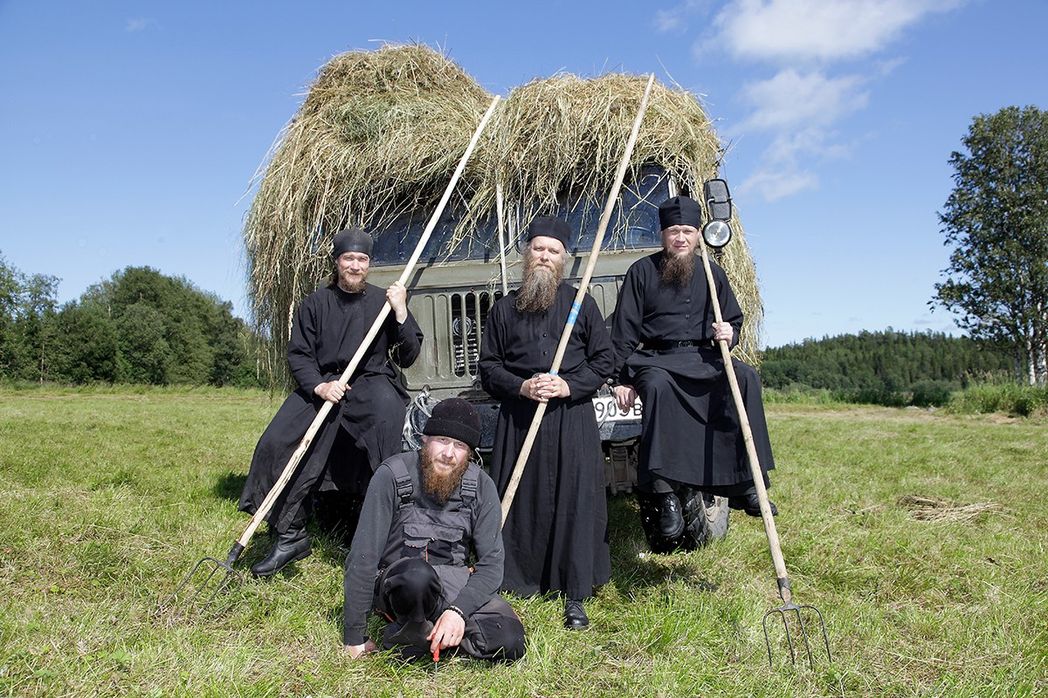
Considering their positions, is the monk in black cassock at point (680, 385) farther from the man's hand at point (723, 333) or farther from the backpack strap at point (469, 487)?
Result: the backpack strap at point (469, 487)

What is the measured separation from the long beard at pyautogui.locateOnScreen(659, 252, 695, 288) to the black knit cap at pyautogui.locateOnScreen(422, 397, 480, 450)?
1.55m

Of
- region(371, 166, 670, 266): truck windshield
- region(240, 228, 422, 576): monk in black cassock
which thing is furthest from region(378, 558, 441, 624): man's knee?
region(371, 166, 670, 266): truck windshield

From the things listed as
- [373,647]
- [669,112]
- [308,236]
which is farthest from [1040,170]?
[373,647]

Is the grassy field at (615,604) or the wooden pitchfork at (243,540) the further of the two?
the wooden pitchfork at (243,540)

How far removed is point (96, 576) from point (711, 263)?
388 centimetres

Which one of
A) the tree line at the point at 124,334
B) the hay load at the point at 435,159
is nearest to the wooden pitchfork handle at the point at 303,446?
the hay load at the point at 435,159

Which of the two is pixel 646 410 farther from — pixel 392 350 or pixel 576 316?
pixel 392 350

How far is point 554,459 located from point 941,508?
4.35 meters

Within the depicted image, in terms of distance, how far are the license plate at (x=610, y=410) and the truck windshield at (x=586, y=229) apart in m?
1.12

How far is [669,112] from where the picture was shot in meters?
5.67

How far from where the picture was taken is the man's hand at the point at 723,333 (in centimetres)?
437

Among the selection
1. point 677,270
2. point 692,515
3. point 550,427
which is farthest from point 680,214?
point 692,515

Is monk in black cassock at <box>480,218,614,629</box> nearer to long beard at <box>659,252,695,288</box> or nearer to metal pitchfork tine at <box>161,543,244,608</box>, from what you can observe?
long beard at <box>659,252,695,288</box>

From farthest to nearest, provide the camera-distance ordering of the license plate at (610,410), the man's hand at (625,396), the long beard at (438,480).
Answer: the license plate at (610,410)
the man's hand at (625,396)
the long beard at (438,480)
